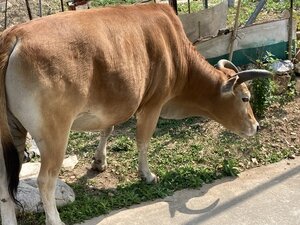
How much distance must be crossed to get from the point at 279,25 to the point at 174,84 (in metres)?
2.45

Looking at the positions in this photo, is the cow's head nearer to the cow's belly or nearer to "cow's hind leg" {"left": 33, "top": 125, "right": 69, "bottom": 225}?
the cow's belly

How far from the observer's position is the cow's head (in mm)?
5090

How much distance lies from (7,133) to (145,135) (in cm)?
161

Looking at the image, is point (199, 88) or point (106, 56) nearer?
point (106, 56)

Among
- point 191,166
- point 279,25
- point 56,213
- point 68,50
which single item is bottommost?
point 191,166

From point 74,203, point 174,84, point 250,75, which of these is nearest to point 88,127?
point 74,203

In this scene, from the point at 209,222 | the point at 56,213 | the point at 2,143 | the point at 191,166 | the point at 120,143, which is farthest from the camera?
the point at 120,143

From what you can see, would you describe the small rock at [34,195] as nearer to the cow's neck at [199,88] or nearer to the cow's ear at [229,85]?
the cow's neck at [199,88]

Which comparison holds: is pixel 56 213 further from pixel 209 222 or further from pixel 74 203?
pixel 209 222

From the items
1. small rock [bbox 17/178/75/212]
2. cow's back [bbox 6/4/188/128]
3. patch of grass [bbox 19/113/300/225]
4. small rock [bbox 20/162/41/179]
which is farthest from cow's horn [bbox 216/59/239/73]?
small rock [bbox 20/162/41/179]

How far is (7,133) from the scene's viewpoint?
383 centimetres

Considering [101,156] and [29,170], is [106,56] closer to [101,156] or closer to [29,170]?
[101,156]

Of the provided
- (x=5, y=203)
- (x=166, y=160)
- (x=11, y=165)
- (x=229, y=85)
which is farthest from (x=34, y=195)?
(x=229, y=85)

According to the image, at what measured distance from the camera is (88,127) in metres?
4.44
